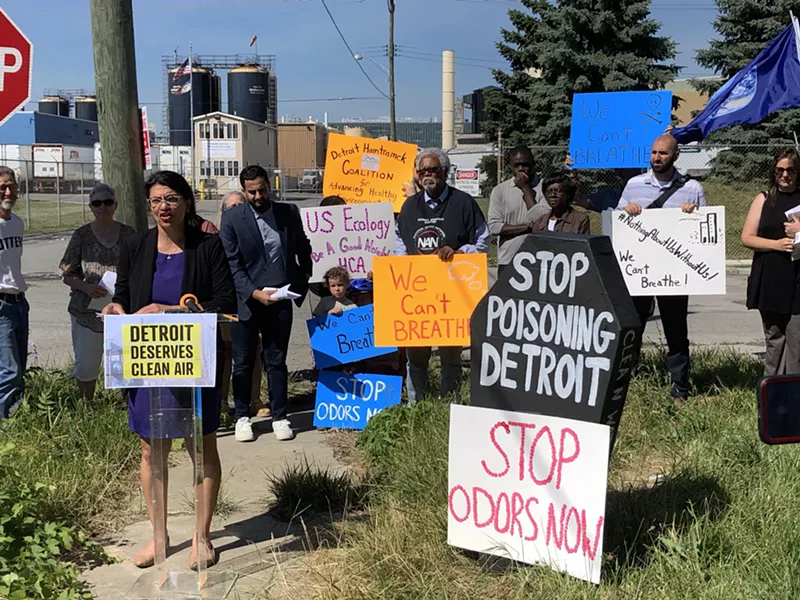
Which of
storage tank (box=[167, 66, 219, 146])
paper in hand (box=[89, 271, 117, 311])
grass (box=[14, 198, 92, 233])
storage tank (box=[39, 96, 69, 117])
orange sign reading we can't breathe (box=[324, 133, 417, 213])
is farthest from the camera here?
storage tank (box=[39, 96, 69, 117])

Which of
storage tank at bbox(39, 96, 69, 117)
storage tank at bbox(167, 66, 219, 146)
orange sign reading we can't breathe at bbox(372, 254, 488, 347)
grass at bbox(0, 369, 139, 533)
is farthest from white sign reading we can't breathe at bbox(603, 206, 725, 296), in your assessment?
storage tank at bbox(39, 96, 69, 117)

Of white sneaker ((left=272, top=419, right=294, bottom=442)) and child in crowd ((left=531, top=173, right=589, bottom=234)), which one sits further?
child in crowd ((left=531, top=173, right=589, bottom=234))

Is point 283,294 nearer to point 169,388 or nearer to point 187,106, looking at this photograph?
point 169,388

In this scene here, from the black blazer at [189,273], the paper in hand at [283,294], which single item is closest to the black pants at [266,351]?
the paper in hand at [283,294]

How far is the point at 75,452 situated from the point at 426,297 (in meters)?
2.49

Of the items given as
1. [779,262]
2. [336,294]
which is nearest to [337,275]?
[336,294]

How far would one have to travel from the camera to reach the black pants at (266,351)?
5879mm

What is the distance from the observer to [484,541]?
3449 millimetres

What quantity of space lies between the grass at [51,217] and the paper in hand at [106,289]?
21570mm

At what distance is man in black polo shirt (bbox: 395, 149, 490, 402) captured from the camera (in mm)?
5684

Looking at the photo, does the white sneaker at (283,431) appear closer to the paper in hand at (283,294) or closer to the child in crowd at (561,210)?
the paper in hand at (283,294)

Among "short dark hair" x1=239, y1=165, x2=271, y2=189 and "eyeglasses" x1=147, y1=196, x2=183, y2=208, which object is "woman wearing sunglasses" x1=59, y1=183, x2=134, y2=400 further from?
"eyeglasses" x1=147, y1=196, x2=183, y2=208

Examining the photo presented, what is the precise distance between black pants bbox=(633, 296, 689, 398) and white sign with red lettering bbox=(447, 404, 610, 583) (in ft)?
10.0

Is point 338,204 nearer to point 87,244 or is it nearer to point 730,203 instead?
point 87,244
